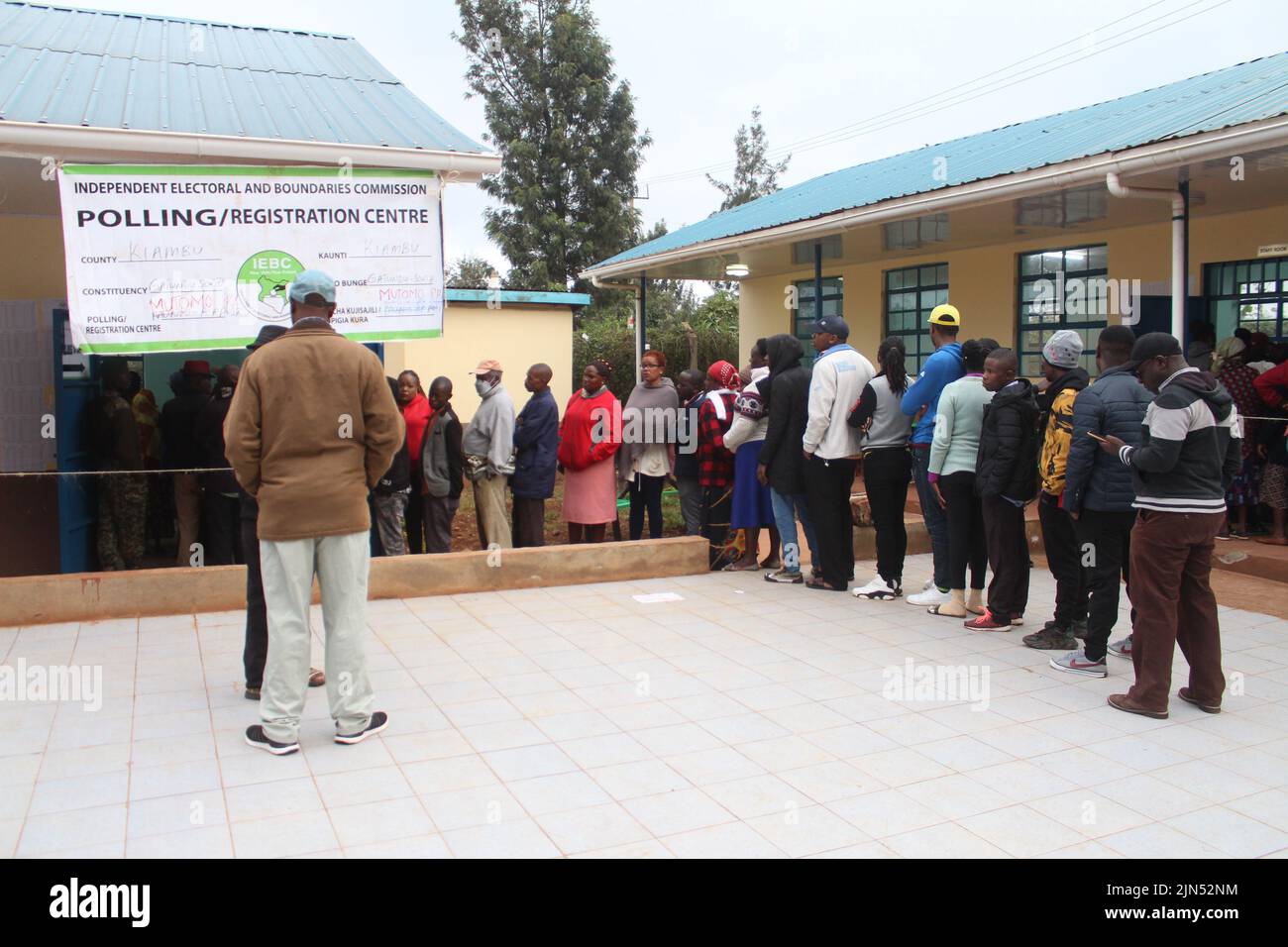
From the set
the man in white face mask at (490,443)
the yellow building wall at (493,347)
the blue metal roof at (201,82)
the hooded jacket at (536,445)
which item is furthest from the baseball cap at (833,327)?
the yellow building wall at (493,347)

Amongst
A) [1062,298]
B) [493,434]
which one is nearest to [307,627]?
[493,434]

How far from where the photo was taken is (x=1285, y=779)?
4.26 metres

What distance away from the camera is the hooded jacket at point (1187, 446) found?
474cm

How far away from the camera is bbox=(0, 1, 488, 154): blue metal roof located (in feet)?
22.5

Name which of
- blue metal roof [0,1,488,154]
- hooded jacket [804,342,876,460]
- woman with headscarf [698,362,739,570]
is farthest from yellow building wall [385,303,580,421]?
hooded jacket [804,342,876,460]

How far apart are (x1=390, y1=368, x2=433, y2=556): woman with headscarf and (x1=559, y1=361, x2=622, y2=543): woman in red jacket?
1144mm

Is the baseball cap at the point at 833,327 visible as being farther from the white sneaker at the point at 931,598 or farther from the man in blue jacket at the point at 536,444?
the man in blue jacket at the point at 536,444

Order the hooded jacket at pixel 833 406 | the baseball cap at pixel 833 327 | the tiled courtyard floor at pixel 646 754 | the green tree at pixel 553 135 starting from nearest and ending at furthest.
Answer: 1. the tiled courtyard floor at pixel 646 754
2. the hooded jacket at pixel 833 406
3. the baseball cap at pixel 833 327
4. the green tree at pixel 553 135

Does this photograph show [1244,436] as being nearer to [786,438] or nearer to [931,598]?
[931,598]

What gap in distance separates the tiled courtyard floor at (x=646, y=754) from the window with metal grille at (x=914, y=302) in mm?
7733

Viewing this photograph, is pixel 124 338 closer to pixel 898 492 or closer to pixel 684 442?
pixel 684 442

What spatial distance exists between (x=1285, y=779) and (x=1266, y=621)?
2918 mm

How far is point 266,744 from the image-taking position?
4.50m

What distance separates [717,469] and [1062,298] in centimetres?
586
